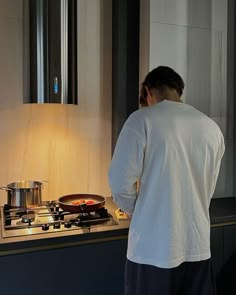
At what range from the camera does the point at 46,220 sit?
63.1 inches

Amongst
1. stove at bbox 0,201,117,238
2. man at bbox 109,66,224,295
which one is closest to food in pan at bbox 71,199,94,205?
stove at bbox 0,201,117,238

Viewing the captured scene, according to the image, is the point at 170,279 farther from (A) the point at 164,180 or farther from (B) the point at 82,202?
(B) the point at 82,202

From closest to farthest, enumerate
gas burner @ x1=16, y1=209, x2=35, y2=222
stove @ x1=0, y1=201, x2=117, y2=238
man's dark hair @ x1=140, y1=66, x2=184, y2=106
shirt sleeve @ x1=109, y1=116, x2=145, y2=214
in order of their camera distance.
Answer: shirt sleeve @ x1=109, y1=116, x2=145, y2=214 < man's dark hair @ x1=140, y1=66, x2=184, y2=106 < stove @ x1=0, y1=201, x2=117, y2=238 < gas burner @ x1=16, y1=209, x2=35, y2=222

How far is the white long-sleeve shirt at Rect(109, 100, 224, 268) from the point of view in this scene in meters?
1.19

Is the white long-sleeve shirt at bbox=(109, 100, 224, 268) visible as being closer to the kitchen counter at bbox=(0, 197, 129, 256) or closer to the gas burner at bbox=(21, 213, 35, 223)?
the kitchen counter at bbox=(0, 197, 129, 256)

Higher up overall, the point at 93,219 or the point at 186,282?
the point at 93,219

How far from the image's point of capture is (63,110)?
79.4 inches

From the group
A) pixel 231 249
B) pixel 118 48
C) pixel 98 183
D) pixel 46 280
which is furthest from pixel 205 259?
pixel 118 48

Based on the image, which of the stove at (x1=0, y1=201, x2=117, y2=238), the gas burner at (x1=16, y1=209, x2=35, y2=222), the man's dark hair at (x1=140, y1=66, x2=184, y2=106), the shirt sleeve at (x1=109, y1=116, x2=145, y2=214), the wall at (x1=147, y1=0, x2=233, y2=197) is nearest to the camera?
the shirt sleeve at (x1=109, y1=116, x2=145, y2=214)

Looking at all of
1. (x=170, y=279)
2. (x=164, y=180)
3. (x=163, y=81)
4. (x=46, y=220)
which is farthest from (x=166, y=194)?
(x=46, y=220)

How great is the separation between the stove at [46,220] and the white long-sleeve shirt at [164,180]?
13.7 inches

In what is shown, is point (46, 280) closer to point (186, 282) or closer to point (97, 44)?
point (186, 282)

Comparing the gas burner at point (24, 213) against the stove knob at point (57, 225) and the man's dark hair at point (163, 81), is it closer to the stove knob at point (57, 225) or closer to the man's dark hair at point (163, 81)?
the stove knob at point (57, 225)

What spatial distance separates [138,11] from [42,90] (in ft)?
2.45
